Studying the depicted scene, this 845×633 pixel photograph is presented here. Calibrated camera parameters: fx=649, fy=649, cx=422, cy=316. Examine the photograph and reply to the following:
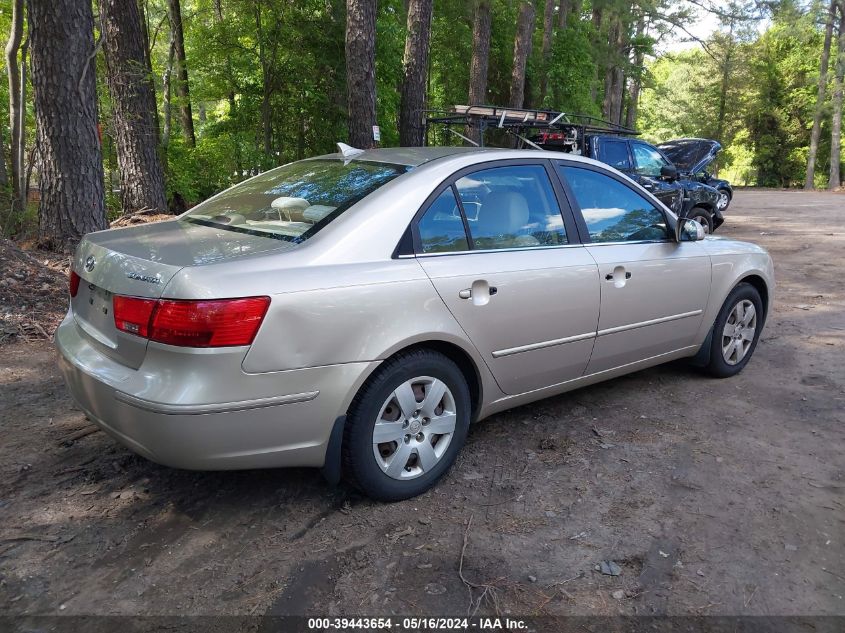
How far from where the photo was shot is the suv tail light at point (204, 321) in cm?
248

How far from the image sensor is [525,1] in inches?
692

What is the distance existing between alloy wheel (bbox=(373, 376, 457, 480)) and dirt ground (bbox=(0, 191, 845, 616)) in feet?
0.64

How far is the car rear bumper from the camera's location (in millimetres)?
2504

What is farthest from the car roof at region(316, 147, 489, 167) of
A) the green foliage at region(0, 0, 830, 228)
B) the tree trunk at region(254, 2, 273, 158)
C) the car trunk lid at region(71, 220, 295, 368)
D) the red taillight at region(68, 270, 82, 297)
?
the tree trunk at region(254, 2, 273, 158)

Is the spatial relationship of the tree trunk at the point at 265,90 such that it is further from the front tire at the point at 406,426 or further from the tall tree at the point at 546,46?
the tall tree at the point at 546,46

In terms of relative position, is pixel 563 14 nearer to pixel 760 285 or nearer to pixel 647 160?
pixel 647 160

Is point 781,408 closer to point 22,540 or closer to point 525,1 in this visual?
point 22,540

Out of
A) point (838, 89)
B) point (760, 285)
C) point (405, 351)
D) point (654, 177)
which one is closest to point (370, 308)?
point (405, 351)

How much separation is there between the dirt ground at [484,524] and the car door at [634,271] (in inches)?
19.4

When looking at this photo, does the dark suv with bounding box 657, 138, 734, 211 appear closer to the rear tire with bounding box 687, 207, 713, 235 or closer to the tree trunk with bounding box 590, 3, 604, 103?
the rear tire with bounding box 687, 207, 713, 235

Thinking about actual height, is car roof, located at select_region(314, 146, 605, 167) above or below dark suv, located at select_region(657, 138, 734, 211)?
below

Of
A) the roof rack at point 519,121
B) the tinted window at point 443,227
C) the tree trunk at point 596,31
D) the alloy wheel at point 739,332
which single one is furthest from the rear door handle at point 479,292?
the tree trunk at point 596,31

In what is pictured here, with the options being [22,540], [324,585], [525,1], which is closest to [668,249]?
[324,585]

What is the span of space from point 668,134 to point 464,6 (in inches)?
1839
